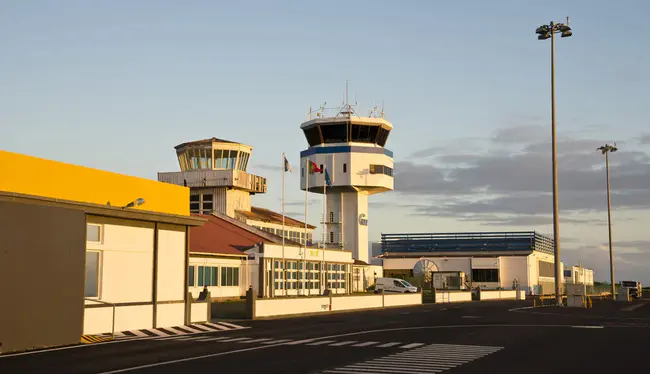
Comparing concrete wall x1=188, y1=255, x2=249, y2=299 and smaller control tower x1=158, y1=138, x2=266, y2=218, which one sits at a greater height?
smaller control tower x1=158, y1=138, x2=266, y2=218

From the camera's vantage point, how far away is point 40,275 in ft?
79.5

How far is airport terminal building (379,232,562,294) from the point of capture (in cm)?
11731

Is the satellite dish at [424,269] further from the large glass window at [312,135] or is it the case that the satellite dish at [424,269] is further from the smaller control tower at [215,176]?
the smaller control tower at [215,176]

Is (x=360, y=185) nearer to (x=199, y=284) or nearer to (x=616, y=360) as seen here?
(x=199, y=284)

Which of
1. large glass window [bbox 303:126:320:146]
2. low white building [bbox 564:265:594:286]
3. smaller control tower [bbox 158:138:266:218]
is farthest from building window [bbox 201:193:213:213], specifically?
low white building [bbox 564:265:594:286]

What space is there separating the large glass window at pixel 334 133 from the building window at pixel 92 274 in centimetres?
6068

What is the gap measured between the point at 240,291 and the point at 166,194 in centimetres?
3116

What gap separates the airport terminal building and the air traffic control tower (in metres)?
17.9

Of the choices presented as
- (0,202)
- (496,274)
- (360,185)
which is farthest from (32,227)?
(496,274)

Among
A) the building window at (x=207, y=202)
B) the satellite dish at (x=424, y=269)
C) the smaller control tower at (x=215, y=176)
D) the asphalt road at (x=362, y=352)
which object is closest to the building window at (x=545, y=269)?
the satellite dish at (x=424, y=269)

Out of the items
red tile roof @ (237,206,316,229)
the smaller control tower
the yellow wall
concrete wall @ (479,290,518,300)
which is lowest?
concrete wall @ (479,290,518,300)

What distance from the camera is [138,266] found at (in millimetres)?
31094

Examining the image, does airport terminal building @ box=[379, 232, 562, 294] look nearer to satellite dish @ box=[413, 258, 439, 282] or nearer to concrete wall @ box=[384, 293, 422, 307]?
satellite dish @ box=[413, 258, 439, 282]

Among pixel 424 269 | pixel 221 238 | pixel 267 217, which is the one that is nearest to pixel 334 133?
pixel 267 217
